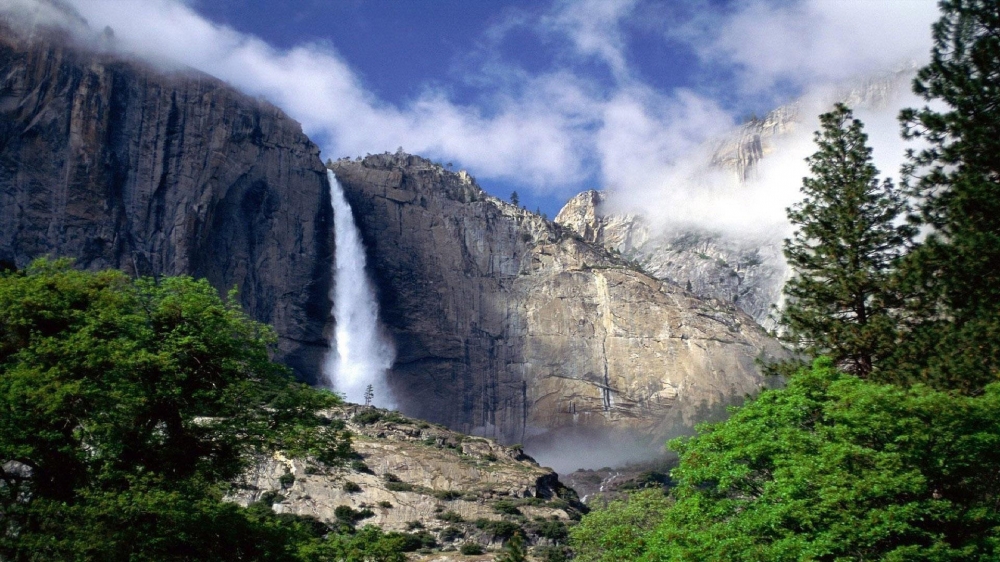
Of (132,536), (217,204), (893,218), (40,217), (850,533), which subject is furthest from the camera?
(217,204)

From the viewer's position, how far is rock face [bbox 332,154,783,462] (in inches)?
4547

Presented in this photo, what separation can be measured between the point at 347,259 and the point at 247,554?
91203 millimetres

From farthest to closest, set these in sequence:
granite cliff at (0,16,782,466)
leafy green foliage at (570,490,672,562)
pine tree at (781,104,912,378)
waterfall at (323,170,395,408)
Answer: waterfall at (323,170,395,408), granite cliff at (0,16,782,466), leafy green foliage at (570,490,672,562), pine tree at (781,104,912,378)

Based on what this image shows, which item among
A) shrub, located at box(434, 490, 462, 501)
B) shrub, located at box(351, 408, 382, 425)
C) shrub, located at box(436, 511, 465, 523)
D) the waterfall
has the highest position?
the waterfall

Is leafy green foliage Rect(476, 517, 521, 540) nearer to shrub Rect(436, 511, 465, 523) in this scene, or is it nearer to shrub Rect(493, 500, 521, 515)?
shrub Rect(436, 511, 465, 523)

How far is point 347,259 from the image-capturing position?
11356 centimetres

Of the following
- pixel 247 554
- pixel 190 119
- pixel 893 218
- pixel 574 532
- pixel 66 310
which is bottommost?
pixel 247 554

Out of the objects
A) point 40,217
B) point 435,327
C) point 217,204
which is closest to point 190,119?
point 217,204

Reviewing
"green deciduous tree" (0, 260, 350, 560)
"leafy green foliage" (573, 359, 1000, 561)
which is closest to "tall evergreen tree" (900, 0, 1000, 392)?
"leafy green foliage" (573, 359, 1000, 561)

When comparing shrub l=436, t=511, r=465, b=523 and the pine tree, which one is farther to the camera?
shrub l=436, t=511, r=465, b=523

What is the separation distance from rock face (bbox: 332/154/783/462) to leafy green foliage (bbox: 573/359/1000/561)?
93.8 m

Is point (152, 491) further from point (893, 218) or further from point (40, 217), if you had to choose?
point (40, 217)

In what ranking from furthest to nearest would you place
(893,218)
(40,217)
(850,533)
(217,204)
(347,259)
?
(347,259) < (217,204) < (40,217) < (893,218) < (850,533)

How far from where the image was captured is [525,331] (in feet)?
399
